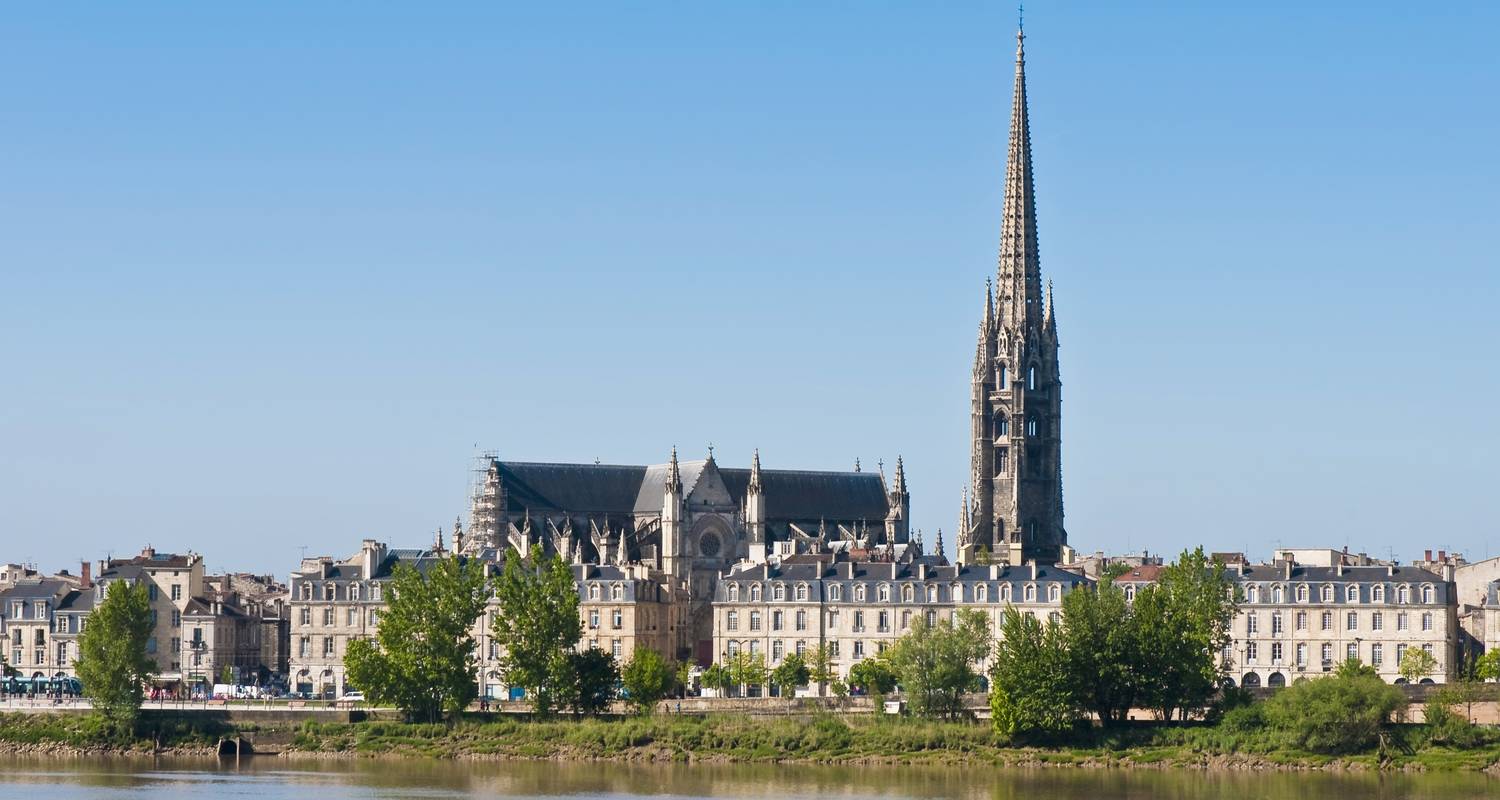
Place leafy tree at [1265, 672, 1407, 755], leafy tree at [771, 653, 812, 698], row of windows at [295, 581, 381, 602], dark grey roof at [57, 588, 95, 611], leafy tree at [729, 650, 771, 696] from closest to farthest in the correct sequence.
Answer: leafy tree at [1265, 672, 1407, 755]
leafy tree at [771, 653, 812, 698]
leafy tree at [729, 650, 771, 696]
dark grey roof at [57, 588, 95, 611]
row of windows at [295, 581, 381, 602]

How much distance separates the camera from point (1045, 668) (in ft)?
292

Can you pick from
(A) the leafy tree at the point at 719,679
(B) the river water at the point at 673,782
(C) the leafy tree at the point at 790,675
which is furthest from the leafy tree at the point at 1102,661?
(A) the leafy tree at the point at 719,679

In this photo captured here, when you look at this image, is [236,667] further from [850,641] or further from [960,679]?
[960,679]

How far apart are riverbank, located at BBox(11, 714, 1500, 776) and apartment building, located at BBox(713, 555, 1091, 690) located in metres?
18.5

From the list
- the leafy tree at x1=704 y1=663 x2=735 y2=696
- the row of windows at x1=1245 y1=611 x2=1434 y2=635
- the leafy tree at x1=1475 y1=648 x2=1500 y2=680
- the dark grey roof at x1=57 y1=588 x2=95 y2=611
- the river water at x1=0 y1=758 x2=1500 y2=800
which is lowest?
the river water at x1=0 y1=758 x2=1500 y2=800

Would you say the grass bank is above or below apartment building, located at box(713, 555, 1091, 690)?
below

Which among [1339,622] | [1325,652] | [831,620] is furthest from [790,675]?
[1339,622]

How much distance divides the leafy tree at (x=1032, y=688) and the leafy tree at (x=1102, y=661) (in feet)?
1.21

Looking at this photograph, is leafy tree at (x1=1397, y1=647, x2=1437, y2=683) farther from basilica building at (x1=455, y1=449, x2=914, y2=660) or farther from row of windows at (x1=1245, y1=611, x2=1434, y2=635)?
basilica building at (x1=455, y1=449, x2=914, y2=660)

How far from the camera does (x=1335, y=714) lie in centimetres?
8631

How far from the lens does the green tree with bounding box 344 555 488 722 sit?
95688 mm

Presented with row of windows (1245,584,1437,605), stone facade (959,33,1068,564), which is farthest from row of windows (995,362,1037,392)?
row of windows (1245,584,1437,605)

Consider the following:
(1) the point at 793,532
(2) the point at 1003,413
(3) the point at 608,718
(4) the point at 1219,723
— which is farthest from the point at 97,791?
(2) the point at 1003,413

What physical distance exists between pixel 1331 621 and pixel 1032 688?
2474 centimetres
